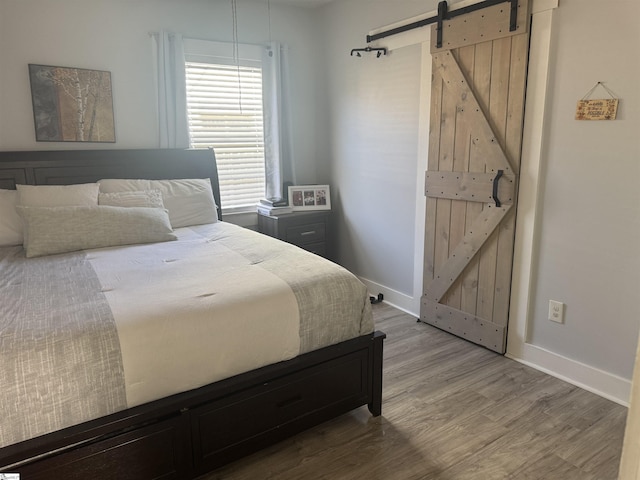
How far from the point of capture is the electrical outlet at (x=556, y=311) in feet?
8.50

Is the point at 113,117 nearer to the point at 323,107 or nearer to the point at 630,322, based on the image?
the point at 323,107

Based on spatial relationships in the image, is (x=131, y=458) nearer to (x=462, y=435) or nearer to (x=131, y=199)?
(x=462, y=435)

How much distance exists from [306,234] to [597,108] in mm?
2452

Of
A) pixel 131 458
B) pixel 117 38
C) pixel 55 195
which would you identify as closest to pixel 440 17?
pixel 117 38

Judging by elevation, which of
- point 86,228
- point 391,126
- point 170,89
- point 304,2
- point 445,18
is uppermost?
point 304,2

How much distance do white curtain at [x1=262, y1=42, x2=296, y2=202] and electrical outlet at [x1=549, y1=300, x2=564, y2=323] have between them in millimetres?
2484

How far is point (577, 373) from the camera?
2543 mm

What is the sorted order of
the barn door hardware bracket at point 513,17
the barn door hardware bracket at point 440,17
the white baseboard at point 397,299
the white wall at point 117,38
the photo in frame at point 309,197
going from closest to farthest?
Answer: 1. the barn door hardware bracket at point 513,17
2. the barn door hardware bracket at point 440,17
3. the white wall at point 117,38
4. the white baseboard at point 397,299
5. the photo in frame at point 309,197

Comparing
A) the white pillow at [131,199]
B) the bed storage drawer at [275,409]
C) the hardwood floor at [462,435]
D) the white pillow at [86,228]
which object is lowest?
the hardwood floor at [462,435]

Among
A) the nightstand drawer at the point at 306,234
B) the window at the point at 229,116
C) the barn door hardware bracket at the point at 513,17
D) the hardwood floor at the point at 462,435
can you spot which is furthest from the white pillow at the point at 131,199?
the barn door hardware bracket at the point at 513,17

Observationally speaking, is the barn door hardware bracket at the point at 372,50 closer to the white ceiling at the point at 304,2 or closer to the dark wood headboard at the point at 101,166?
the white ceiling at the point at 304,2

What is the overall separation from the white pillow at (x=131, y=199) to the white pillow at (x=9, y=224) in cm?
50

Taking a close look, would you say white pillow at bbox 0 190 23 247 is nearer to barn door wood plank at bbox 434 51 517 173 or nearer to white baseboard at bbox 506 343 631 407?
barn door wood plank at bbox 434 51 517 173

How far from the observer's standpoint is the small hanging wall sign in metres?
2.23
